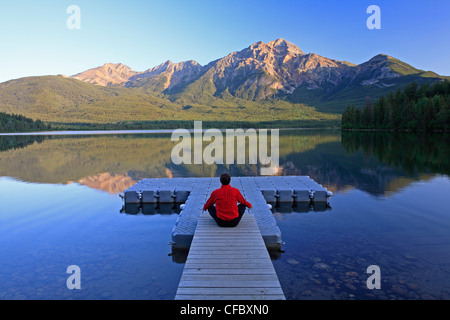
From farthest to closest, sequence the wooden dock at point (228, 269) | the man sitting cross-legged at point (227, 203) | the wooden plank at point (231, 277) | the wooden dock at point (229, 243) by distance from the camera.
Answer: the man sitting cross-legged at point (227, 203) → the wooden plank at point (231, 277) → the wooden dock at point (229, 243) → the wooden dock at point (228, 269)

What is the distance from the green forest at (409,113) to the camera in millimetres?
88537

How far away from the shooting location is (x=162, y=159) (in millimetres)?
42125

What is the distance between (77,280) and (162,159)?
109ft

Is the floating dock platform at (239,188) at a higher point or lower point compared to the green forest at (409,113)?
lower

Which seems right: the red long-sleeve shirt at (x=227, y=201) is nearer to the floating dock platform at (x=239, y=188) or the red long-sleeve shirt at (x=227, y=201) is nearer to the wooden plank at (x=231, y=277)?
the floating dock platform at (x=239, y=188)

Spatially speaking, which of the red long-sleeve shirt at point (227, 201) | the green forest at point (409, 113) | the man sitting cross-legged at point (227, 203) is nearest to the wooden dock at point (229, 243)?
the man sitting cross-legged at point (227, 203)

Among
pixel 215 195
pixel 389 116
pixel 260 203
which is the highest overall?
pixel 389 116

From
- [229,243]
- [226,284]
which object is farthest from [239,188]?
[226,284]

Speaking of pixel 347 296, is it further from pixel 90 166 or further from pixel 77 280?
pixel 90 166

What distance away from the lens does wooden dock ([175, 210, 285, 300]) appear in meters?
6.59

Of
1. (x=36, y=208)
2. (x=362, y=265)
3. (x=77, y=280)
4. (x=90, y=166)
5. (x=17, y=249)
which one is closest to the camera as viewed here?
(x=77, y=280)

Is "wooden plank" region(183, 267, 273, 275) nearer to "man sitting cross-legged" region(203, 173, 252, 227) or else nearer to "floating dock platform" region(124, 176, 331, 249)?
"man sitting cross-legged" region(203, 173, 252, 227)

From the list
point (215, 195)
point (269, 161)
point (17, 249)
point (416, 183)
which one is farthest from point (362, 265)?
point (269, 161)

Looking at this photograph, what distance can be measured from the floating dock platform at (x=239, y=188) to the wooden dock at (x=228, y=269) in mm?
3379
